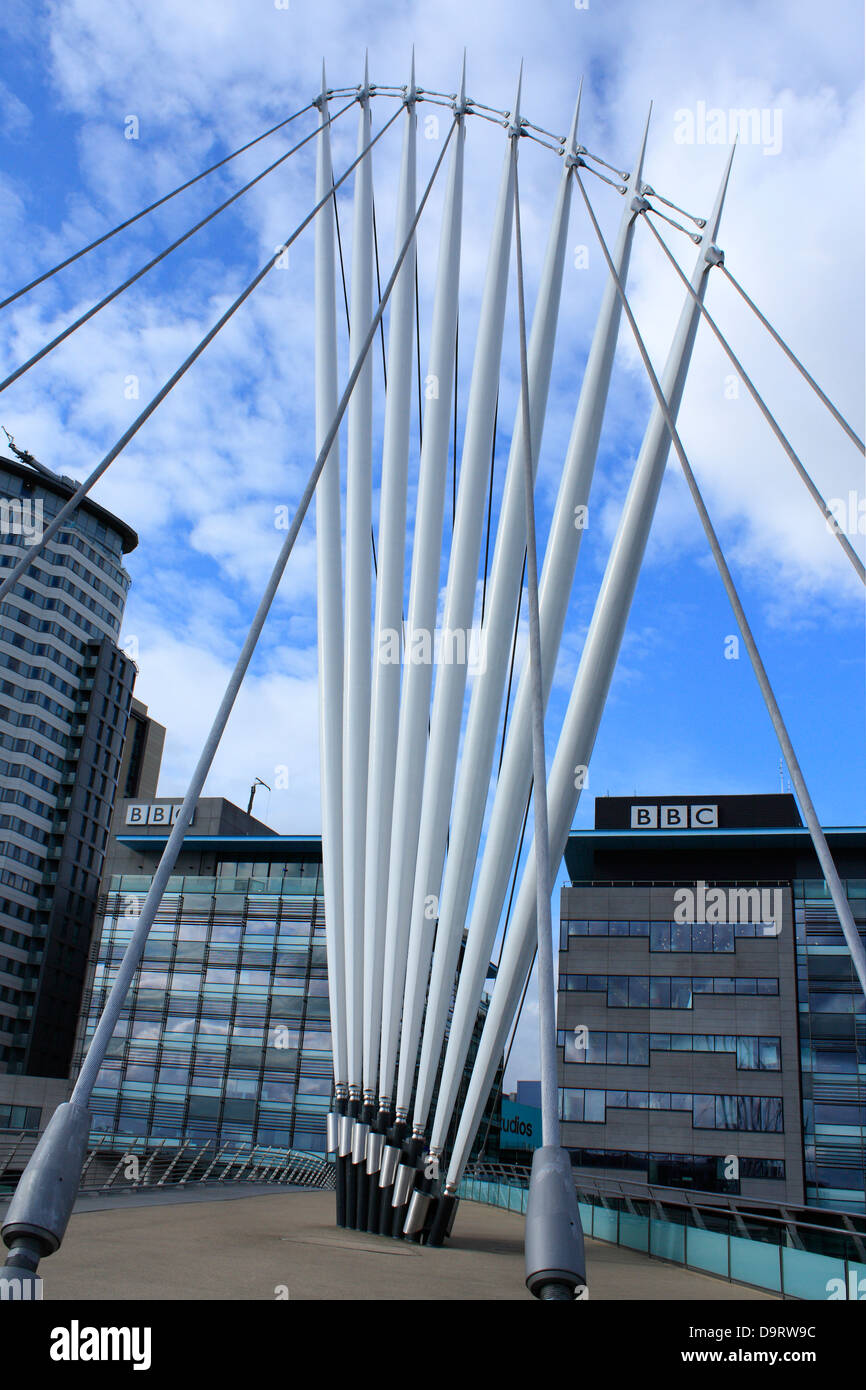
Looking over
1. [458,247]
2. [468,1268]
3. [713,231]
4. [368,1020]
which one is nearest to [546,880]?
[468,1268]

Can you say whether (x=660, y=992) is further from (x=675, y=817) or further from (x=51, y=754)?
(x=51, y=754)

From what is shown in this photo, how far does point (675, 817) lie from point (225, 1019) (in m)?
32.3

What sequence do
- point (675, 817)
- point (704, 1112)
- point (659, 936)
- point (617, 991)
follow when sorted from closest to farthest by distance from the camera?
point (704, 1112), point (617, 991), point (659, 936), point (675, 817)

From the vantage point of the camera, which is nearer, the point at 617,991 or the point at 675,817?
the point at 617,991

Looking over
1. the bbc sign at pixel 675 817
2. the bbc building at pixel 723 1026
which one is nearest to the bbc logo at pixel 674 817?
the bbc sign at pixel 675 817

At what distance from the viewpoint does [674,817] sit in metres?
76.3

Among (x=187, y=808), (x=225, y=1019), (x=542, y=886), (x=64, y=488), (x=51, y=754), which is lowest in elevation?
(x=542, y=886)

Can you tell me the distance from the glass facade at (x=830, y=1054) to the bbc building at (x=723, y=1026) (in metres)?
0.08

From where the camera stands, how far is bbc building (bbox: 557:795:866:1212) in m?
63.7

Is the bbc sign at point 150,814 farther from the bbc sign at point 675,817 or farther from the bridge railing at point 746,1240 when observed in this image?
the bridge railing at point 746,1240

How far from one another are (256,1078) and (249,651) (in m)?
64.4

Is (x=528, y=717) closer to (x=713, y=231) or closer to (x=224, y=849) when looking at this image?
(x=713, y=231)

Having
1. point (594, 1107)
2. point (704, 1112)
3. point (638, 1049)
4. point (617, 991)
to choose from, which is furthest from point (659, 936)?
point (594, 1107)

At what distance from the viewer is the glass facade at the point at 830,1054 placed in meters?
62.7
